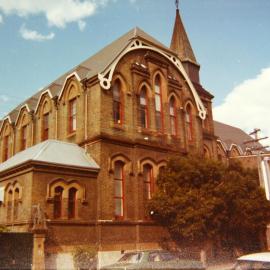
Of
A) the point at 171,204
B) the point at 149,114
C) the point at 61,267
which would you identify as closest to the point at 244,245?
the point at 171,204

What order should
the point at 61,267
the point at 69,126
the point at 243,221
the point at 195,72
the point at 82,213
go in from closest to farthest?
the point at 61,267 → the point at 82,213 → the point at 243,221 → the point at 69,126 → the point at 195,72

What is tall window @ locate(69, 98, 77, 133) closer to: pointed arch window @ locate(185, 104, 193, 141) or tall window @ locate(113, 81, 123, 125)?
tall window @ locate(113, 81, 123, 125)

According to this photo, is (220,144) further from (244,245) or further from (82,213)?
(82,213)

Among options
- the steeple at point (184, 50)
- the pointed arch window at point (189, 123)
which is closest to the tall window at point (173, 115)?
the pointed arch window at point (189, 123)

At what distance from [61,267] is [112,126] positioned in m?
8.91

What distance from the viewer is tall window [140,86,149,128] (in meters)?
27.0

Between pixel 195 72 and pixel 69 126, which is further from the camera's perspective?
pixel 195 72

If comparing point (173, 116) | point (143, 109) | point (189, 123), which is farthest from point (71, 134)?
point (189, 123)

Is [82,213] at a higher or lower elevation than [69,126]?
lower

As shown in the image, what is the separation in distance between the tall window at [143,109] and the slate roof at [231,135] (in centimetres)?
2131

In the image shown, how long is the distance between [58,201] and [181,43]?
2555cm

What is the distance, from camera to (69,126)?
89.5ft

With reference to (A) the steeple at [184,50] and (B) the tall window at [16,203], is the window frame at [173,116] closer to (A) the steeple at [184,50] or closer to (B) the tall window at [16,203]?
(A) the steeple at [184,50]

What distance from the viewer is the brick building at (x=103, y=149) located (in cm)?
2108
